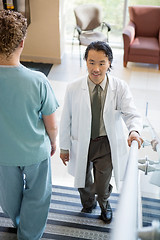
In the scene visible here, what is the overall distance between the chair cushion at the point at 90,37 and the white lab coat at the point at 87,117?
3.60 meters

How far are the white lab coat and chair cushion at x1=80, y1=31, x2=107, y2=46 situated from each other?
360cm

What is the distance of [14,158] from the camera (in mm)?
2158

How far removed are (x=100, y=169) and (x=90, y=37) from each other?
12.9 feet

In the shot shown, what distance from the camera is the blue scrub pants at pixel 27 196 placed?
232 cm

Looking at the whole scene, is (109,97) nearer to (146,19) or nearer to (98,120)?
(98,120)

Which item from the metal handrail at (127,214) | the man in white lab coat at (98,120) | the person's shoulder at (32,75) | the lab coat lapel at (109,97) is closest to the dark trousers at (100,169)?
the man in white lab coat at (98,120)

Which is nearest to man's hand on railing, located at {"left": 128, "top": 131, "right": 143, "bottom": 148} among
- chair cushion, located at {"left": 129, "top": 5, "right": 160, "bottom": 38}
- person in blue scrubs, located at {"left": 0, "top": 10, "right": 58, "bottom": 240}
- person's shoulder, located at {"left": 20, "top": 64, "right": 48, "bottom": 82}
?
person in blue scrubs, located at {"left": 0, "top": 10, "right": 58, "bottom": 240}

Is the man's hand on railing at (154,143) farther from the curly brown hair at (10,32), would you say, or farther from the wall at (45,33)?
the wall at (45,33)

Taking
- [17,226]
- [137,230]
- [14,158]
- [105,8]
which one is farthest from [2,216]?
[105,8]

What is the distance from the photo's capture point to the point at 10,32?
5.96 ft

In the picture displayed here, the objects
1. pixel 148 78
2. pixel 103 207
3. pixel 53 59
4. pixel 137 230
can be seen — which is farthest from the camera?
pixel 53 59

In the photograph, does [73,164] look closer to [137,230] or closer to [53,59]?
[137,230]

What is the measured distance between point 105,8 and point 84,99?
15.9ft

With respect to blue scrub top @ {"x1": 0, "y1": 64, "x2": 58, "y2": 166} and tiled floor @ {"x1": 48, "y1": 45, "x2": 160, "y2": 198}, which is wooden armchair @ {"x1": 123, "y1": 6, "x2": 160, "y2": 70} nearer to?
tiled floor @ {"x1": 48, "y1": 45, "x2": 160, "y2": 198}
